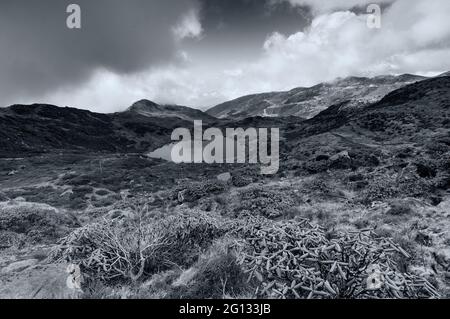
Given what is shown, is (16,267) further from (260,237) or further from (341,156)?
(341,156)

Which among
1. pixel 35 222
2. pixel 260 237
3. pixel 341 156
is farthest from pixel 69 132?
pixel 260 237

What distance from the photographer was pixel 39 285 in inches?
199

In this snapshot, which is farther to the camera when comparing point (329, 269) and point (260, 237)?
point (260, 237)

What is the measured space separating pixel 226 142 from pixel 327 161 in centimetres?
4406

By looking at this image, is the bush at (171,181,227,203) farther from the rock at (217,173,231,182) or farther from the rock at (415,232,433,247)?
the rock at (415,232,433,247)

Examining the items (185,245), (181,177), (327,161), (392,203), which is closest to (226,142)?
(181,177)

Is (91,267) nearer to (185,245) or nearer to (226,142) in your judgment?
(185,245)

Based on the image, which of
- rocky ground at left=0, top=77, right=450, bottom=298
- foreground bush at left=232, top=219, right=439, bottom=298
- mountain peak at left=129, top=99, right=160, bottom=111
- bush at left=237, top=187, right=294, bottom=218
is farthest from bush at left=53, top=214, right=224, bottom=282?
mountain peak at left=129, top=99, right=160, bottom=111

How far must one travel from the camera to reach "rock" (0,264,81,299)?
15.9ft

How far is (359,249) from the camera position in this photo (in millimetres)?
4707

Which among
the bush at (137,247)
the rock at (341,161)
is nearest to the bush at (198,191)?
the rock at (341,161)

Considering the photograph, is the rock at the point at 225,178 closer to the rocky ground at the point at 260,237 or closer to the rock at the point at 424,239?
the rocky ground at the point at 260,237

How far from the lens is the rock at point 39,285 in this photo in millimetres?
4844
